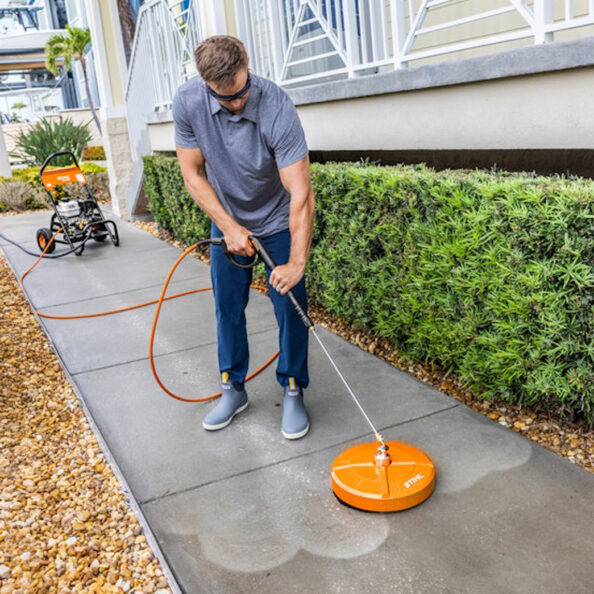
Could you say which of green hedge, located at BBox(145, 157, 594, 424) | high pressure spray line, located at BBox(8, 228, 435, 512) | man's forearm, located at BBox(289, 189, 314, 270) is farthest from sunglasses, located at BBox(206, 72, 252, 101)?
green hedge, located at BBox(145, 157, 594, 424)

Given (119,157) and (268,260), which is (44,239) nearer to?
(119,157)

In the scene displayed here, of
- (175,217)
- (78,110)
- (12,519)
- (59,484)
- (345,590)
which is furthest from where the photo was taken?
(78,110)

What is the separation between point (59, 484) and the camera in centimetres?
278

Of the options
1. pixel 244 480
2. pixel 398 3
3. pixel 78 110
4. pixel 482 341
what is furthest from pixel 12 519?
pixel 78 110

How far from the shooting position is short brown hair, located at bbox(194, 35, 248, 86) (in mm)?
2453

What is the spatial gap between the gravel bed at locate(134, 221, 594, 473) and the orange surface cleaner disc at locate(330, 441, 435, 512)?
2.11ft

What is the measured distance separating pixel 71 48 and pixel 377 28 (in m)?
25.5

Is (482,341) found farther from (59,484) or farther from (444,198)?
(59,484)

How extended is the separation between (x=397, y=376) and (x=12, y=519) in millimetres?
2018

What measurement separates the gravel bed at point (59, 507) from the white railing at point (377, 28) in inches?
111

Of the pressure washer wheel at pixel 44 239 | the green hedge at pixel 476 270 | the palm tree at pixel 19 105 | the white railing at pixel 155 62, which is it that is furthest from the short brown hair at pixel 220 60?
the palm tree at pixel 19 105

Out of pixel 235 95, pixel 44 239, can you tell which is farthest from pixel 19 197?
pixel 235 95

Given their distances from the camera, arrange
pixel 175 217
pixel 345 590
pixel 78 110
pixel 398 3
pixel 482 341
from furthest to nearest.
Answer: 1. pixel 78 110
2. pixel 175 217
3. pixel 398 3
4. pixel 482 341
5. pixel 345 590

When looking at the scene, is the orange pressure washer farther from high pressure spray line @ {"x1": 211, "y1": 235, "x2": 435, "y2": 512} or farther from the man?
the man
